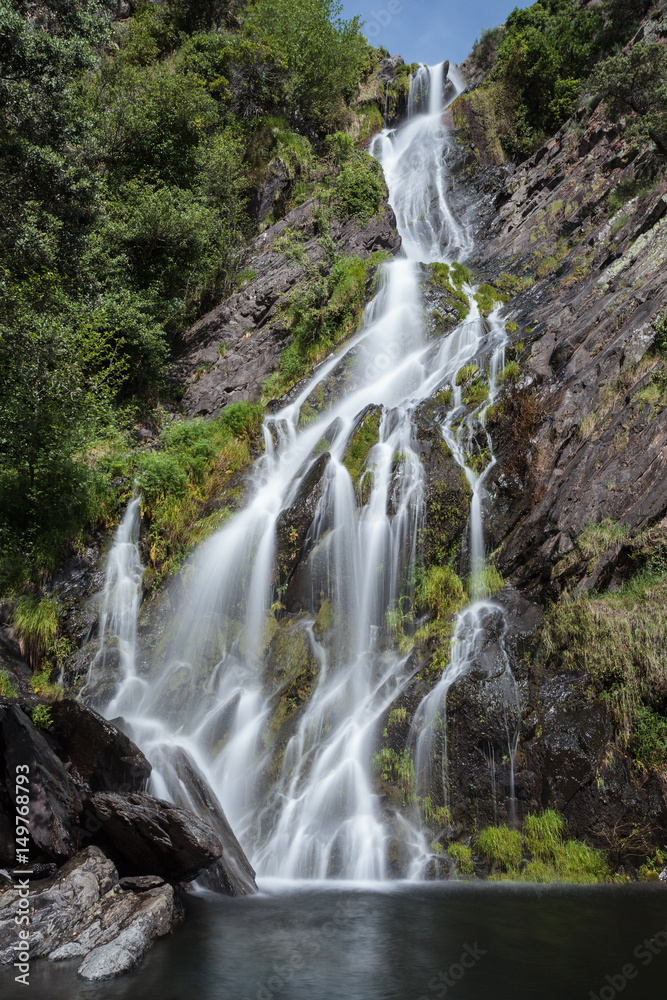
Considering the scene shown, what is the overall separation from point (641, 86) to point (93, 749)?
2076 centimetres

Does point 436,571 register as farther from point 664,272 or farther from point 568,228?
point 568,228

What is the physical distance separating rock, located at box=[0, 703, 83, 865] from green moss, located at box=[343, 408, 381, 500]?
6.77 m

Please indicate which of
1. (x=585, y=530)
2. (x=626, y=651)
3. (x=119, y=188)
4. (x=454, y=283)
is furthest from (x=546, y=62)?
(x=626, y=651)

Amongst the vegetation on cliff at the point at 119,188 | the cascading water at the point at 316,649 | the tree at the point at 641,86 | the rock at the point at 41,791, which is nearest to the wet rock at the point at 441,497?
the cascading water at the point at 316,649

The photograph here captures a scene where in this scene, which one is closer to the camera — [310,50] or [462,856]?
[462,856]

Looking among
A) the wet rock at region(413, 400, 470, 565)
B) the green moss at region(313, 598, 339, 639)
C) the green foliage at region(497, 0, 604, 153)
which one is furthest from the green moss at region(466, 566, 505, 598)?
the green foliage at region(497, 0, 604, 153)

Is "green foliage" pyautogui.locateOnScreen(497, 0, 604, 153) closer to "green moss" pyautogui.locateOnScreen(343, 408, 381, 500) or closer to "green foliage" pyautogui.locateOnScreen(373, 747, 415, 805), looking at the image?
"green moss" pyautogui.locateOnScreen(343, 408, 381, 500)

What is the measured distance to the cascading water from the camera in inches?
317

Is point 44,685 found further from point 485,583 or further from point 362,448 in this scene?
point 485,583

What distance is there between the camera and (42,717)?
23.7ft

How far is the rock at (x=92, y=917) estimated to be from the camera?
4980mm

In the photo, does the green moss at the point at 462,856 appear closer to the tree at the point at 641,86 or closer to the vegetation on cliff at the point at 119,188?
the vegetation on cliff at the point at 119,188

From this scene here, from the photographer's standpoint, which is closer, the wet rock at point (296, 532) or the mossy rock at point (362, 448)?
the wet rock at point (296, 532)

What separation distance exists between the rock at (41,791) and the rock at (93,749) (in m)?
0.26
